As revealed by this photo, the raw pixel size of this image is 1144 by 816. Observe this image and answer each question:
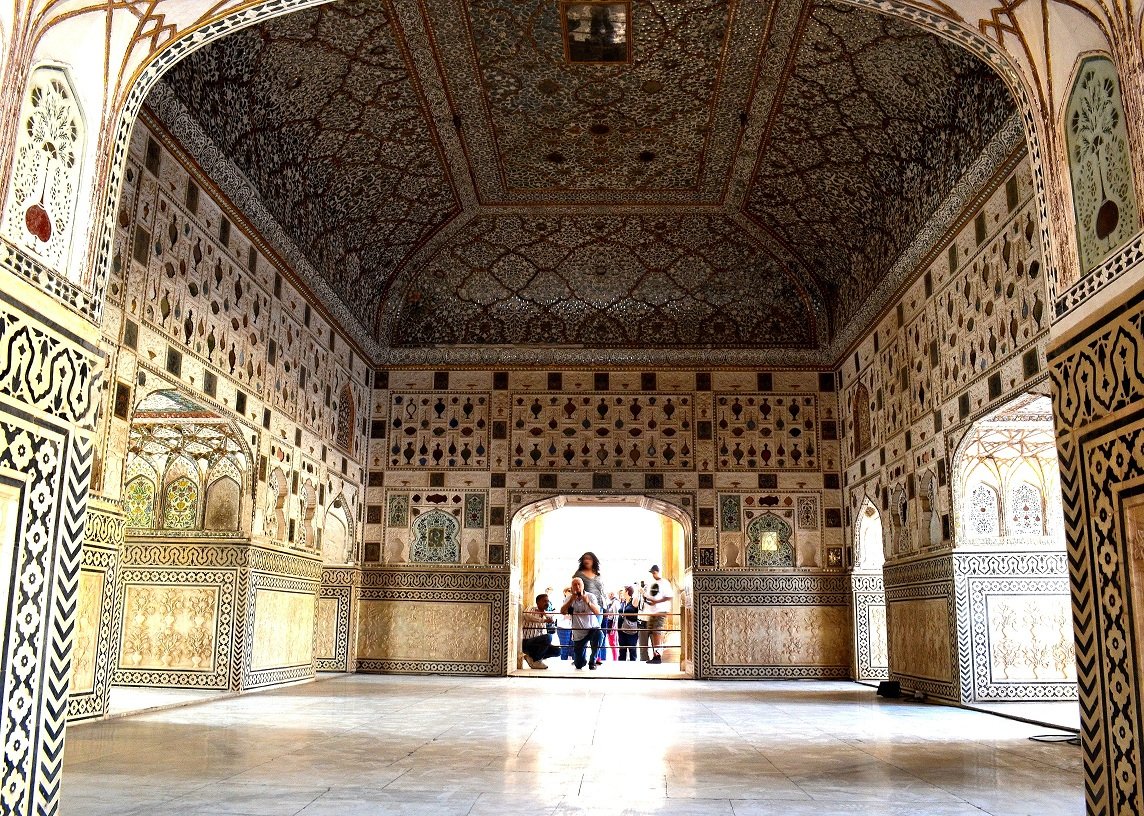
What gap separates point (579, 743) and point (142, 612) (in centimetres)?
624

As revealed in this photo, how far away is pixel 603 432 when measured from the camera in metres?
14.5

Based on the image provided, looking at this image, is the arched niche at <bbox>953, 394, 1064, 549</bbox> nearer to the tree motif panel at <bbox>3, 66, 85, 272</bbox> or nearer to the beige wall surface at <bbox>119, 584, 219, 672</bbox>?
the beige wall surface at <bbox>119, 584, 219, 672</bbox>

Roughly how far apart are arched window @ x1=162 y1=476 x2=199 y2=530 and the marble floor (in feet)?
7.46

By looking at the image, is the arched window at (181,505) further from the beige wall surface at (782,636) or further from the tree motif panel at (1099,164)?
the tree motif panel at (1099,164)

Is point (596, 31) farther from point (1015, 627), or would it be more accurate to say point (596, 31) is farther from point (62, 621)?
point (62, 621)

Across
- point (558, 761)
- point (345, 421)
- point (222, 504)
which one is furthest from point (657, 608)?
point (558, 761)

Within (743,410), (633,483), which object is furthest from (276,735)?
(743,410)

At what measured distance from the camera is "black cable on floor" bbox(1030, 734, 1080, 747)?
647cm

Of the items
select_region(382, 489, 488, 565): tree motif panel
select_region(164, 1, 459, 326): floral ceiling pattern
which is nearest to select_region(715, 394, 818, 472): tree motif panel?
select_region(382, 489, 488, 565): tree motif panel

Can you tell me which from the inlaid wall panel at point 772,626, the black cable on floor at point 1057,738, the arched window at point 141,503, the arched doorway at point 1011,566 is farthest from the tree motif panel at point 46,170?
the inlaid wall panel at point 772,626

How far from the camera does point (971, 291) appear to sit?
9.31m

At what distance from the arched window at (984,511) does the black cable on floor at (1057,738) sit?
10.1 feet

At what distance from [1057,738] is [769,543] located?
24.6 feet

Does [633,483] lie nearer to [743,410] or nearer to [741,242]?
[743,410]
